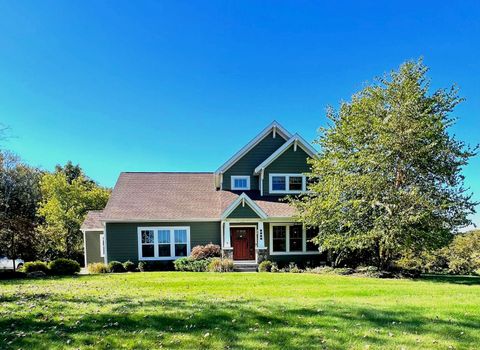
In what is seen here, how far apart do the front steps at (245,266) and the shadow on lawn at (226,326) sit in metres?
11.8

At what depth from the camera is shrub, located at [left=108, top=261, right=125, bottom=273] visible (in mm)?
18484

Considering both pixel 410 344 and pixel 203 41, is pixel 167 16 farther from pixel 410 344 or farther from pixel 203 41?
pixel 410 344

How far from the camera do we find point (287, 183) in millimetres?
22312

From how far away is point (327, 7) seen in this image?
14422mm

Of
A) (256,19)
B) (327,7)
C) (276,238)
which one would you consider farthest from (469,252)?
(256,19)

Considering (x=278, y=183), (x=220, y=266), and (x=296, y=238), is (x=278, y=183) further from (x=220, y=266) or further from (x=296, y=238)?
(x=220, y=266)

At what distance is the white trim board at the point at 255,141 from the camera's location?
2242 centimetres

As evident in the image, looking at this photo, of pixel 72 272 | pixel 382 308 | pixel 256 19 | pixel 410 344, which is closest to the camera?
pixel 410 344

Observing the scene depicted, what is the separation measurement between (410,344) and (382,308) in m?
2.29

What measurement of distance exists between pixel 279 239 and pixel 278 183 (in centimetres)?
375

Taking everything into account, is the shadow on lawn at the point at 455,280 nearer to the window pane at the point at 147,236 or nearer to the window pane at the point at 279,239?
the window pane at the point at 279,239

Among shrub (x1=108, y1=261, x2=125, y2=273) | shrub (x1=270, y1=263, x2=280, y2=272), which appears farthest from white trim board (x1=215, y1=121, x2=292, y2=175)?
shrub (x1=108, y1=261, x2=125, y2=273)

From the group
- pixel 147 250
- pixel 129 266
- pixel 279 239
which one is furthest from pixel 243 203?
pixel 129 266

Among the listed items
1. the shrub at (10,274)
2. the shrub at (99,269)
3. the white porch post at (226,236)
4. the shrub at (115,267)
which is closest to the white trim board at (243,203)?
the white porch post at (226,236)
